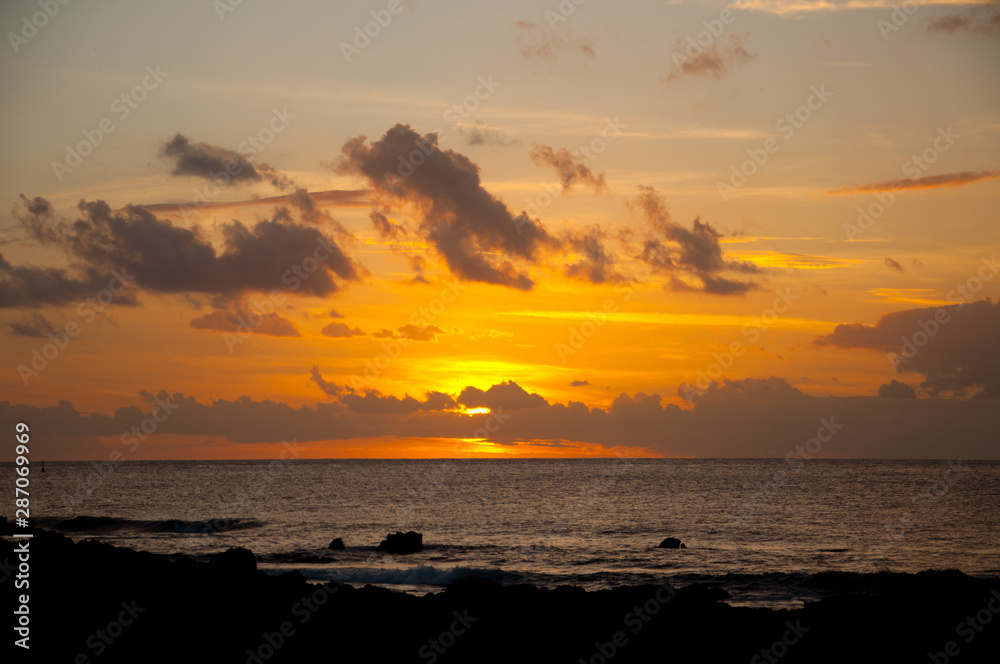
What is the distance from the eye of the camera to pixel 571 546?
178ft

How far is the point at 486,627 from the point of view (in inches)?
944

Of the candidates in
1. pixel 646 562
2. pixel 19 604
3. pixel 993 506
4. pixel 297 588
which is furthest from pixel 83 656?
pixel 993 506

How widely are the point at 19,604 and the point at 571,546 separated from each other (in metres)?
36.3

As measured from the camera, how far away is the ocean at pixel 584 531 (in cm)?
4231

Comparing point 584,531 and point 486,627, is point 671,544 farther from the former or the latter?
point 486,627

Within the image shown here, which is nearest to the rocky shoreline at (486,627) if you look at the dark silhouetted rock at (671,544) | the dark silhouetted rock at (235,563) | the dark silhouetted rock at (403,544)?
the dark silhouetted rock at (235,563)

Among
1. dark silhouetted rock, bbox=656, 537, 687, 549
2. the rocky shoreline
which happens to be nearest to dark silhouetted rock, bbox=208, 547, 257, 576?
the rocky shoreline

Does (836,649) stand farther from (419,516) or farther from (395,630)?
(419,516)

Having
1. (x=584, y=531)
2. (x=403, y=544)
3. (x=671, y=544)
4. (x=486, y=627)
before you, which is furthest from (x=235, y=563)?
(x=584, y=531)

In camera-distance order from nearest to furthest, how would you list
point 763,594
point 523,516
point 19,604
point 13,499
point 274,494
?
1. point 19,604
2. point 763,594
3. point 523,516
4. point 13,499
5. point 274,494

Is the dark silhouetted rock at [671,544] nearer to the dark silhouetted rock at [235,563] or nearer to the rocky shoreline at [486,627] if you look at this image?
the rocky shoreline at [486,627]

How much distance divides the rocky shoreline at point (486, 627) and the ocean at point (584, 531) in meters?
11.5

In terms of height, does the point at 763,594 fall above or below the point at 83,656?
below

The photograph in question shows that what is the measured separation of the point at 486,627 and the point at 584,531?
1600 inches
